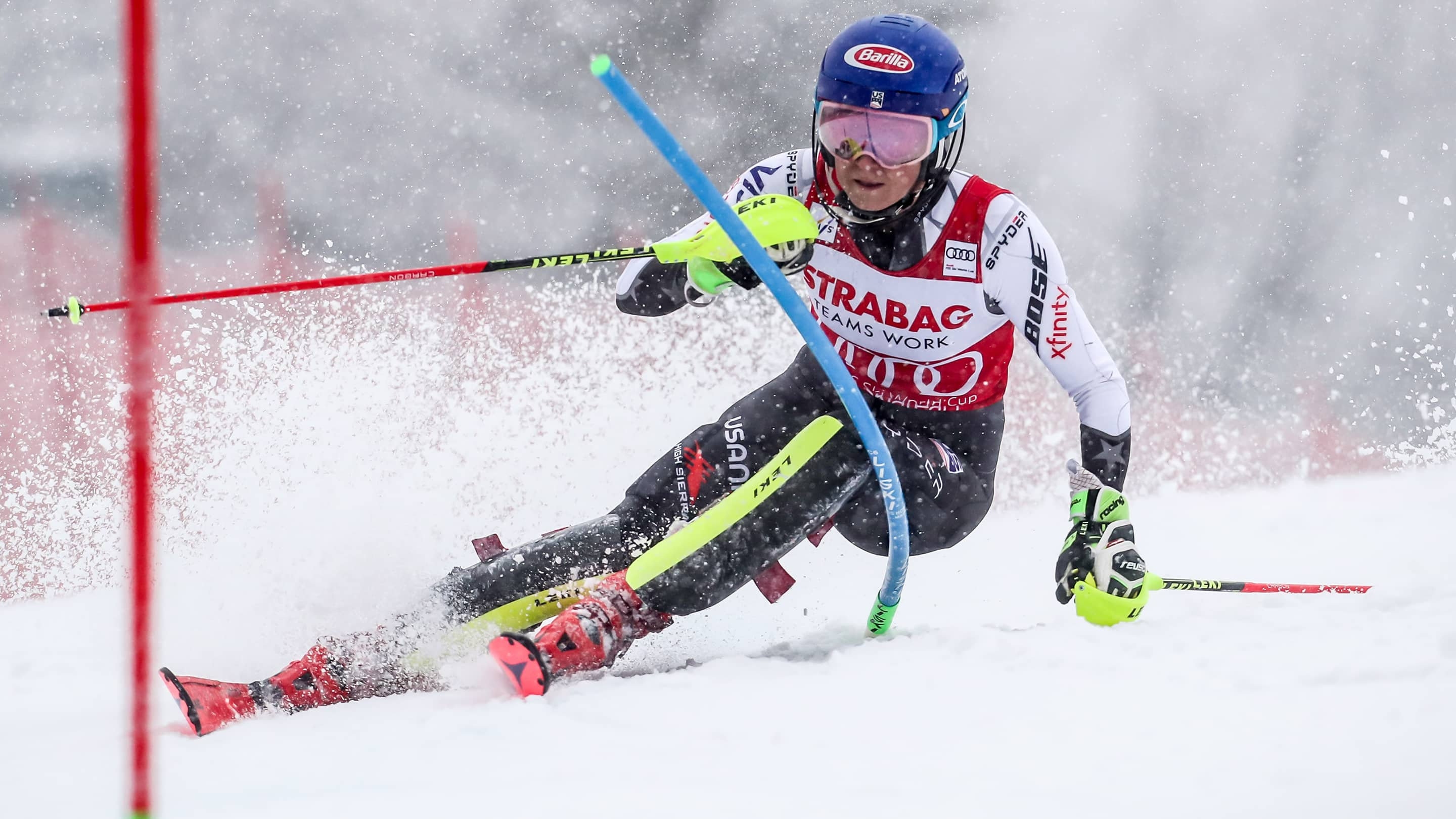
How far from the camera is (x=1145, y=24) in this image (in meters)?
9.18

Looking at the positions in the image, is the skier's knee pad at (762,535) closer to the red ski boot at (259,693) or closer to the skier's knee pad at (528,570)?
the skier's knee pad at (528,570)

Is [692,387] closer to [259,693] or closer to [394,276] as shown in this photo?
[394,276]

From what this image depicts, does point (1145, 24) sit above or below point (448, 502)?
above

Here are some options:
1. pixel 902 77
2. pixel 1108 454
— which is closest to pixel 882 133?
pixel 902 77

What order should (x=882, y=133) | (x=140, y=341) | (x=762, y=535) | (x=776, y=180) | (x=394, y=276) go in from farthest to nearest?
(x=776, y=180)
(x=882, y=133)
(x=762, y=535)
(x=394, y=276)
(x=140, y=341)

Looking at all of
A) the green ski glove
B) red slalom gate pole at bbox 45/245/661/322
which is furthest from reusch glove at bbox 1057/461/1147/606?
red slalom gate pole at bbox 45/245/661/322

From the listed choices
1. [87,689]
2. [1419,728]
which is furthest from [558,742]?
[87,689]

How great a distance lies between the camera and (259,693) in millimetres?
2158

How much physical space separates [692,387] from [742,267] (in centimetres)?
271

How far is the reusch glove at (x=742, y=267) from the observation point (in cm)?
237

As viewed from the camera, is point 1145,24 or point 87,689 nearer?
point 87,689

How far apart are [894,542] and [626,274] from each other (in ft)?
3.47

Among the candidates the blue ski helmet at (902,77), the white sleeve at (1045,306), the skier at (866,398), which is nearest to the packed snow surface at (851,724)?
the skier at (866,398)

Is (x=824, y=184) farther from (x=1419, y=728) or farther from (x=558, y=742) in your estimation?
(x=1419, y=728)
